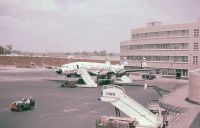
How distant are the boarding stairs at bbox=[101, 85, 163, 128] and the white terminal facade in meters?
76.0

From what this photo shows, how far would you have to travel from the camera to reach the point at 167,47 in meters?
124

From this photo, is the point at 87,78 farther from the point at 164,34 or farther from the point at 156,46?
the point at 156,46

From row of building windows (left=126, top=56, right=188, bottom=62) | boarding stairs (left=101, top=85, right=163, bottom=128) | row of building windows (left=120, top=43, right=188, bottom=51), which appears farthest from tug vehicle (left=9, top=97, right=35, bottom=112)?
row of building windows (left=120, top=43, right=188, bottom=51)

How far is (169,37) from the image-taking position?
122500 mm

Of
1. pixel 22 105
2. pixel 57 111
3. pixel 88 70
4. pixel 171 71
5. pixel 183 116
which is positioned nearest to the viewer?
pixel 183 116

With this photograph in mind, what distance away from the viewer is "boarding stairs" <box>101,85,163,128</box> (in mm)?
36562

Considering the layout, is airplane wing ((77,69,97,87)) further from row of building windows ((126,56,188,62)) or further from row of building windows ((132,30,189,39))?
row of building windows ((132,30,189,39))

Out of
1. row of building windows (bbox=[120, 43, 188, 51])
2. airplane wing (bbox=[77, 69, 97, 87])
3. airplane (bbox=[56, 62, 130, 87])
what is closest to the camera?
airplane wing (bbox=[77, 69, 97, 87])

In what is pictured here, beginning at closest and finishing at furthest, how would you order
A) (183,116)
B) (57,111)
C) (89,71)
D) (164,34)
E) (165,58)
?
(183,116) → (57,111) → (89,71) → (164,34) → (165,58)

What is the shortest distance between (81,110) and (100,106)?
211 inches

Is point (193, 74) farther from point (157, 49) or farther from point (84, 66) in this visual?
point (157, 49)

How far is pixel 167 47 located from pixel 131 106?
9023cm

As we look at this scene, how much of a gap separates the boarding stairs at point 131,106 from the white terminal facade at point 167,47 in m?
76.0

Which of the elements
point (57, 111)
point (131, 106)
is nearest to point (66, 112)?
point (57, 111)
